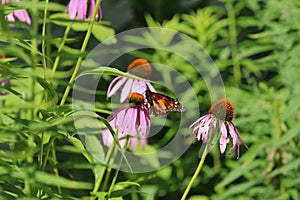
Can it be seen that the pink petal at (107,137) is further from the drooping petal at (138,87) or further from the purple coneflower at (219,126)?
the purple coneflower at (219,126)

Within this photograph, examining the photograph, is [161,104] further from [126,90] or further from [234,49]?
[234,49]

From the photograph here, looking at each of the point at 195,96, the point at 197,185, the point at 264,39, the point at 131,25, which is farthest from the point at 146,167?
the point at 131,25

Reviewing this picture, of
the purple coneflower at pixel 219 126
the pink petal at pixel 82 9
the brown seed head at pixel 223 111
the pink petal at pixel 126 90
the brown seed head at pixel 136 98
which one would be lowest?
the purple coneflower at pixel 219 126

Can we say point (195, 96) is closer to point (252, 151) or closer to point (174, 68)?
point (174, 68)

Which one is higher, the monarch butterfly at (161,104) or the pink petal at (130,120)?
the monarch butterfly at (161,104)

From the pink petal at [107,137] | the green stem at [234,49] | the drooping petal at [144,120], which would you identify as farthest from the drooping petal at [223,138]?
the green stem at [234,49]

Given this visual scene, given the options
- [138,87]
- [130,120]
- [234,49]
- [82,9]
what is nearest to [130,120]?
[130,120]
